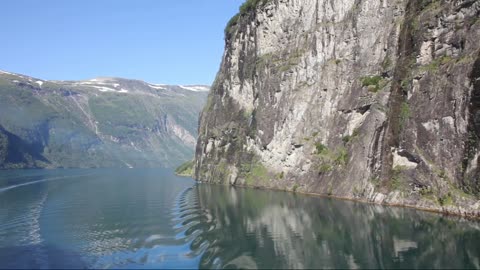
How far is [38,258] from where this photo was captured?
111ft

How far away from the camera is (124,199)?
77625 mm

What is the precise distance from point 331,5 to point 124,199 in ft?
172

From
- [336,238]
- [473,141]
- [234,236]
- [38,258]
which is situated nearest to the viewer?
[38,258]

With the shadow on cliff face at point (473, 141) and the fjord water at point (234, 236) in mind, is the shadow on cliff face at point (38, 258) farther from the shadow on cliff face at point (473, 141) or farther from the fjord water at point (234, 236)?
the shadow on cliff face at point (473, 141)

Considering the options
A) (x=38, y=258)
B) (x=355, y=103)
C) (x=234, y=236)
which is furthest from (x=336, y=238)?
(x=355, y=103)

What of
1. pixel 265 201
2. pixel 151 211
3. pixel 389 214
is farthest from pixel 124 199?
pixel 389 214

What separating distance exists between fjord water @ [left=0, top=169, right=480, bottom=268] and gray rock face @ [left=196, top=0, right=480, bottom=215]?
19.3 feet

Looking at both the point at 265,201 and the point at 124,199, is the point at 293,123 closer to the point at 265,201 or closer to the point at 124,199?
the point at 265,201

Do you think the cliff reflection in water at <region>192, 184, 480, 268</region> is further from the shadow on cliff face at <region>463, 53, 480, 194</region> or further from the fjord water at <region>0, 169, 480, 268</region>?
the shadow on cliff face at <region>463, 53, 480, 194</region>

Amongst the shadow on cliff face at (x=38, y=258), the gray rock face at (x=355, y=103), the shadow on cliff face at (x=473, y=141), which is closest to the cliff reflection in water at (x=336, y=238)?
the shadow on cliff face at (x=473, y=141)

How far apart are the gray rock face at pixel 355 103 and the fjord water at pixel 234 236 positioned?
588cm

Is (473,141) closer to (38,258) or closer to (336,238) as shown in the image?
(336,238)

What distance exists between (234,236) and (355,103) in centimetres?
4176

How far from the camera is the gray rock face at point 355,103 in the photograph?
5503cm
